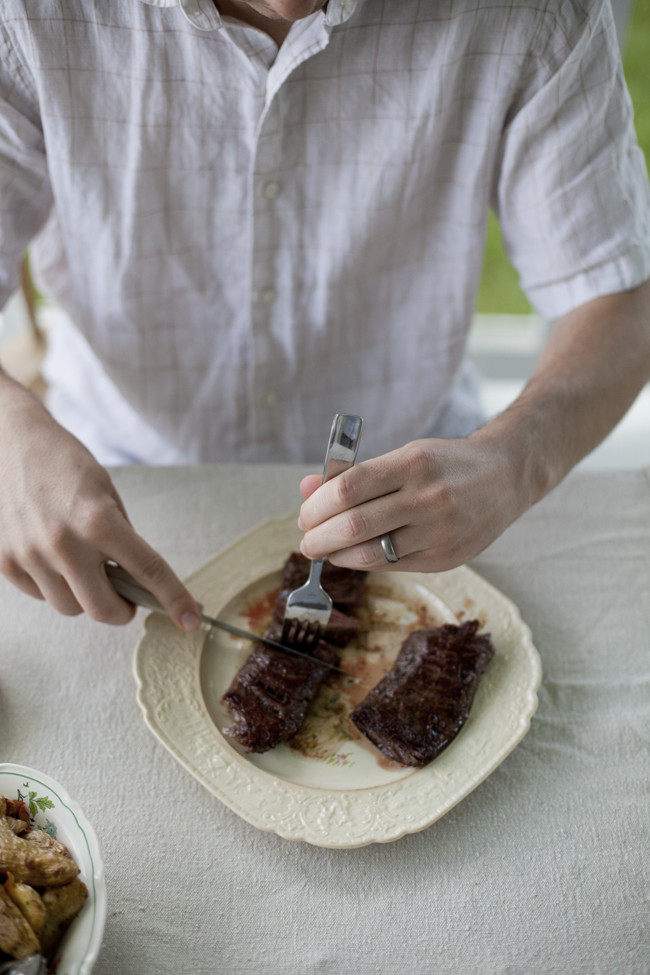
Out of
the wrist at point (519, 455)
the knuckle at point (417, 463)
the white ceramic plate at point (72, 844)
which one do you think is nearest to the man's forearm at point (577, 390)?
the wrist at point (519, 455)

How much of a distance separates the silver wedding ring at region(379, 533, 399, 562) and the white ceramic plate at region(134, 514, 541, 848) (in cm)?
23

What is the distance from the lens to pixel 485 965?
86 centimetres

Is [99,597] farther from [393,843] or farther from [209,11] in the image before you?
[209,11]

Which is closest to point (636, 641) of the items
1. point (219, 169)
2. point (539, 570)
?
point (539, 570)

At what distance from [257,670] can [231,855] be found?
271mm

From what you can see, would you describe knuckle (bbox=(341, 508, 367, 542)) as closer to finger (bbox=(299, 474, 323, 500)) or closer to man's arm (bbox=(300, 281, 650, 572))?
man's arm (bbox=(300, 281, 650, 572))

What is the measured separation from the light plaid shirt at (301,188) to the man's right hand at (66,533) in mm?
495

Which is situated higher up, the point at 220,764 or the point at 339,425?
the point at 339,425

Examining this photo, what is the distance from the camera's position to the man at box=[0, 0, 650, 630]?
1115 mm

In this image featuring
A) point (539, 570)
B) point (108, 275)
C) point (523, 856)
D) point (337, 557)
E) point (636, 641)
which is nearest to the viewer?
point (523, 856)

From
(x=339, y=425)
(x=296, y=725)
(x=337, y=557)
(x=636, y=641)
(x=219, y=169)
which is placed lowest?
(x=636, y=641)

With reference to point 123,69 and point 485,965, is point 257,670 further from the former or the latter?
point 123,69

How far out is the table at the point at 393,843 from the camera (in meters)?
0.87

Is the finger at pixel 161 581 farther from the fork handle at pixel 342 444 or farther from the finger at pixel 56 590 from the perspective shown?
the fork handle at pixel 342 444
